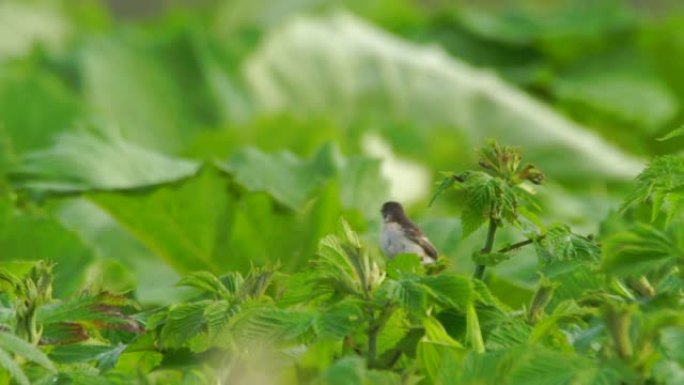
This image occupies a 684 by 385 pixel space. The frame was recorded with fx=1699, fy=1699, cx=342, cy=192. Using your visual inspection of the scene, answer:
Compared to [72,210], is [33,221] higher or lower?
lower

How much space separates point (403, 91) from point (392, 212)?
3271 millimetres

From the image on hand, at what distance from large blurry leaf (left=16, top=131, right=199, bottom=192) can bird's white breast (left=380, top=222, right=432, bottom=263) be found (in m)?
0.94

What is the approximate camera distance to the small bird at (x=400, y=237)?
1693 millimetres

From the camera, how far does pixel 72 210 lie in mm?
3205

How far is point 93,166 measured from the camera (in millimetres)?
2799

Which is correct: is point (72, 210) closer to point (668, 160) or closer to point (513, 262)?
point (513, 262)

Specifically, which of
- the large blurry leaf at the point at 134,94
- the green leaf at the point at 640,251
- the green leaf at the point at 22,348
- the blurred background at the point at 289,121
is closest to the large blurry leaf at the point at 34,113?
the blurred background at the point at 289,121

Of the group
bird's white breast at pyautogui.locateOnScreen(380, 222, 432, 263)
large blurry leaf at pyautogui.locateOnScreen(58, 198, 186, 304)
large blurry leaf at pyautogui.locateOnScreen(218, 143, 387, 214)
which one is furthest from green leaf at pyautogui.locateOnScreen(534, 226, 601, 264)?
large blurry leaf at pyautogui.locateOnScreen(58, 198, 186, 304)

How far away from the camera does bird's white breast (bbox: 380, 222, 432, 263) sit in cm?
169

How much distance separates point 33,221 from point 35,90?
1707mm

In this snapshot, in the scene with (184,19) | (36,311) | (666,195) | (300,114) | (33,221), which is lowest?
(36,311)

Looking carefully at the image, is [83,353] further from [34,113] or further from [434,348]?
[34,113]

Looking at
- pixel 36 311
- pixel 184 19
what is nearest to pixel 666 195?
pixel 36 311

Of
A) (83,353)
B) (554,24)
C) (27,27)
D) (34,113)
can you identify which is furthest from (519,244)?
(27,27)
